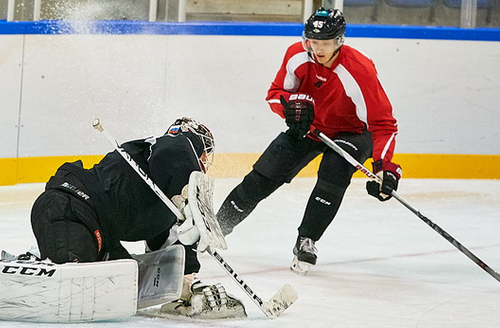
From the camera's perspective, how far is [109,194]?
2.60 metres

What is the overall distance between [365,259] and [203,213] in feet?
5.29

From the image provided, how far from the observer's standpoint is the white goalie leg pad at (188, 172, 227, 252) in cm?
236

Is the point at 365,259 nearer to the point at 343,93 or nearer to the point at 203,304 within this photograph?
the point at 343,93

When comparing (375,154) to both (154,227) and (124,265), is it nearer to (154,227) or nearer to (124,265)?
(154,227)

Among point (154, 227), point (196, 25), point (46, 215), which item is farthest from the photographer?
point (196, 25)

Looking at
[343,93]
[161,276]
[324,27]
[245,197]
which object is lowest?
[161,276]

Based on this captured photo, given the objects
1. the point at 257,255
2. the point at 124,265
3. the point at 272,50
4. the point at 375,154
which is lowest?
the point at 257,255

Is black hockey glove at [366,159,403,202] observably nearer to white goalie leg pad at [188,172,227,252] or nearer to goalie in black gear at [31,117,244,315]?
goalie in black gear at [31,117,244,315]

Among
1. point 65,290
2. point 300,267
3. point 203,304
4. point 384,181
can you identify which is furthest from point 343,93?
point 65,290

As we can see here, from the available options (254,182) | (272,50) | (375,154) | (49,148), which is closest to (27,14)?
(49,148)

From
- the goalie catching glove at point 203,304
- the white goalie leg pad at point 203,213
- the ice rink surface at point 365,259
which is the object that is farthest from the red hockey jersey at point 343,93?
the white goalie leg pad at point 203,213

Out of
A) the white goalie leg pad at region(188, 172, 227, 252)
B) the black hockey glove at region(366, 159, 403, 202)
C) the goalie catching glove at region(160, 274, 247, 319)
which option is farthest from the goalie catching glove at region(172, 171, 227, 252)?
the black hockey glove at region(366, 159, 403, 202)

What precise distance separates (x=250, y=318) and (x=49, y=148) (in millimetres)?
3040

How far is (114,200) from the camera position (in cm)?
260
